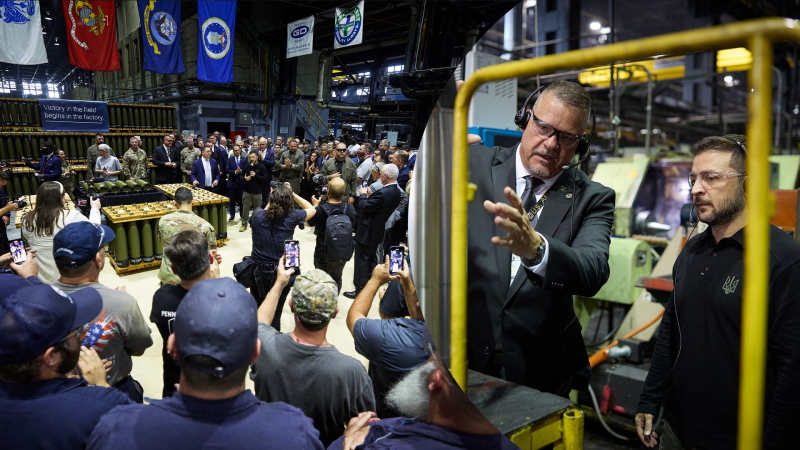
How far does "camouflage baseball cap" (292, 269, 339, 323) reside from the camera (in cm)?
199

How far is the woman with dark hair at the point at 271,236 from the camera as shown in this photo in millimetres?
3973

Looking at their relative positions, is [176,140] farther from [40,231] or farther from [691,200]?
[691,200]

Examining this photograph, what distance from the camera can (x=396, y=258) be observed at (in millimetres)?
850

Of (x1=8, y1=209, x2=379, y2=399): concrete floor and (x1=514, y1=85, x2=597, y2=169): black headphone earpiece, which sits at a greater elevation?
(x1=514, y1=85, x2=597, y2=169): black headphone earpiece

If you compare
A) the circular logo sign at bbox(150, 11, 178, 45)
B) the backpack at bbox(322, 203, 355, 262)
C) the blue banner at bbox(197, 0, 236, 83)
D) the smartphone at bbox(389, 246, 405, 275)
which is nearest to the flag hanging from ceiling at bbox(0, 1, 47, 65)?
the circular logo sign at bbox(150, 11, 178, 45)

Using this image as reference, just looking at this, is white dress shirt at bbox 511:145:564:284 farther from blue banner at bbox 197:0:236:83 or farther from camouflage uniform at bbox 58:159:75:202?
camouflage uniform at bbox 58:159:75:202

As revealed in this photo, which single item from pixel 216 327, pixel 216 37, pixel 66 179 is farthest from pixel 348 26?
pixel 66 179

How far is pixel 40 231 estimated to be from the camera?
3910 millimetres

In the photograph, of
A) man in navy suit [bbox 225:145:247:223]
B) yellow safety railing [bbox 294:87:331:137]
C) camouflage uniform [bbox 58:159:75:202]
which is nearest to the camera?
camouflage uniform [bbox 58:159:75:202]

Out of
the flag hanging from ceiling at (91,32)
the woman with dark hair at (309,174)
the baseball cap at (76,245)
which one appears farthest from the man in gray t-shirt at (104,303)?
the flag hanging from ceiling at (91,32)

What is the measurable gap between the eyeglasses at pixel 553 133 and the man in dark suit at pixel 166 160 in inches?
420

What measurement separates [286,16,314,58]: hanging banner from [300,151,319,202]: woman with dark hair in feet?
13.2

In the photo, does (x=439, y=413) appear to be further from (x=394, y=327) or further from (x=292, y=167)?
(x=292, y=167)

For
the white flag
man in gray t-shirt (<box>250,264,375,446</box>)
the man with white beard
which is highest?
the white flag
